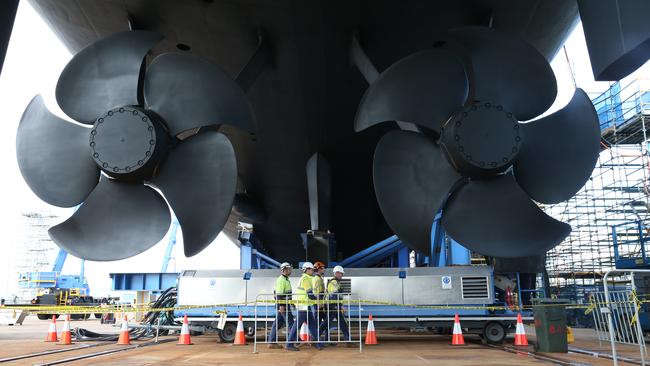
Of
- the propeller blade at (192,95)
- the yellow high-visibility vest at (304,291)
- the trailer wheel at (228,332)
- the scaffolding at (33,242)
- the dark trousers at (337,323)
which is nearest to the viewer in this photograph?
the propeller blade at (192,95)

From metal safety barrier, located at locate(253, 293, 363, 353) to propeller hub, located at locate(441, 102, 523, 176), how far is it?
123 inches

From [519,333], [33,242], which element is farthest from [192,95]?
[33,242]

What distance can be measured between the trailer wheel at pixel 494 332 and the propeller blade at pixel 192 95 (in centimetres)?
521

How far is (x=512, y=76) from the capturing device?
18.2ft

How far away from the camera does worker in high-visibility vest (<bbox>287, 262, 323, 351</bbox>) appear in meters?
7.67

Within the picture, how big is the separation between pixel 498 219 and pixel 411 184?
963 millimetres

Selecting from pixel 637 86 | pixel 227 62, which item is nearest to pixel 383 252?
pixel 227 62

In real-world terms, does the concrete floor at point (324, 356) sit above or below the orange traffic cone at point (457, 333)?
below

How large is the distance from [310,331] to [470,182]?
355 cm

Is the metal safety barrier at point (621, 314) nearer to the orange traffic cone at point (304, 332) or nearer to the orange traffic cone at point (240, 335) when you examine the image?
the orange traffic cone at point (304, 332)

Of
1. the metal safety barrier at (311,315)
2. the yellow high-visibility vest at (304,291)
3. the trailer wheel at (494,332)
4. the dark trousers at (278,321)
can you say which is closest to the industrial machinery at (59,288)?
the metal safety barrier at (311,315)

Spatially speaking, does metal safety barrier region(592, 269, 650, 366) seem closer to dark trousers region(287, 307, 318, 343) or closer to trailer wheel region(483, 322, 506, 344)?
trailer wheel region(483, 322, 506, 344)

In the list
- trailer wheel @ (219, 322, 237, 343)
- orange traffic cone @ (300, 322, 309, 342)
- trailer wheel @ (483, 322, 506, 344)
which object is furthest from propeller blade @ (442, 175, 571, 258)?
trailer wheel @ (219, 322, 237, 343)

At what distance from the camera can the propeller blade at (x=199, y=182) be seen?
18.7 feet
